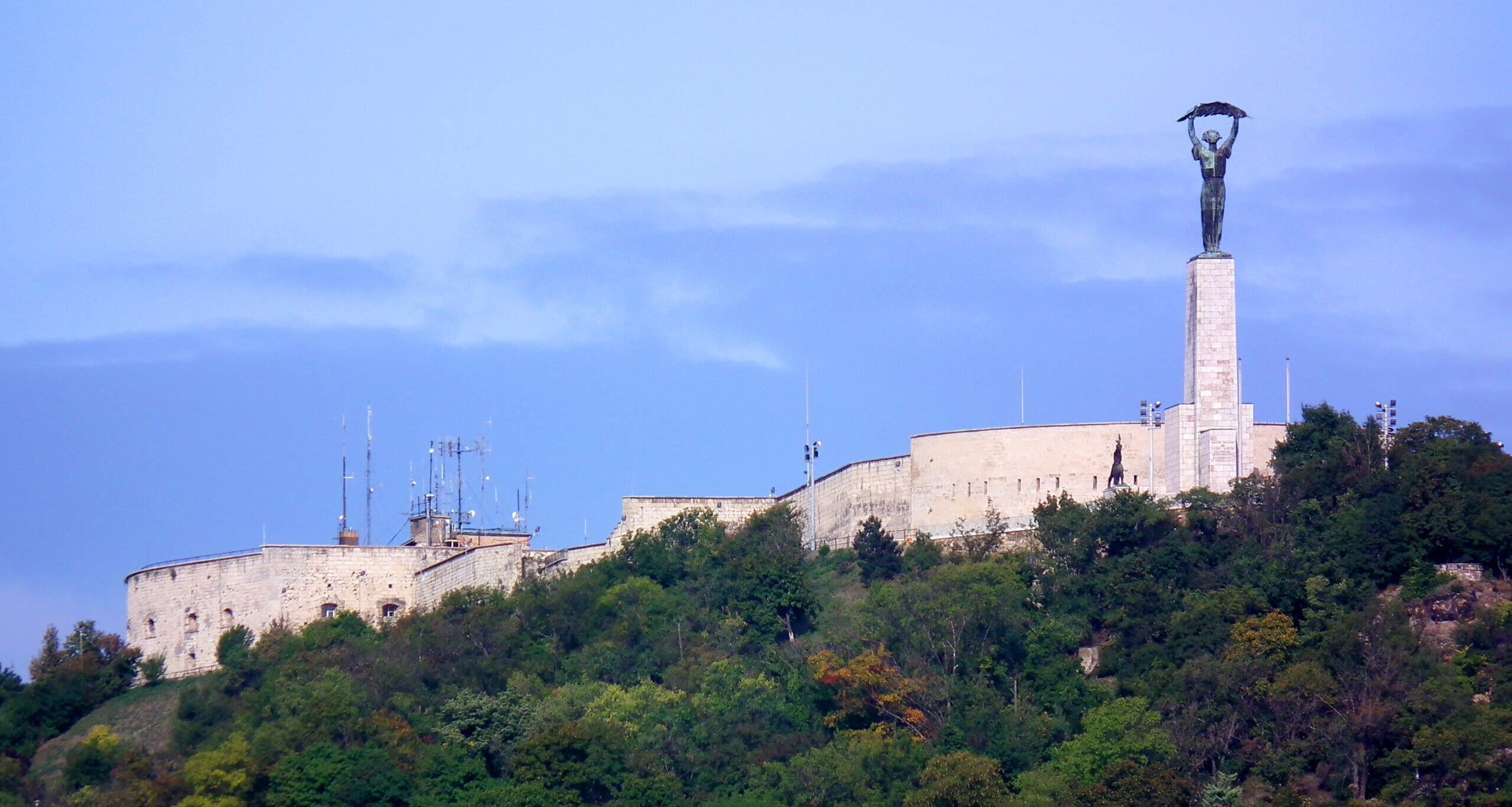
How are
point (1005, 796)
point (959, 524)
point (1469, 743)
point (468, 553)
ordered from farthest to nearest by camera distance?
1. point (468, 553)
2. point (959, 524)
3. point (1005, 796)
4. point (1469, 743)

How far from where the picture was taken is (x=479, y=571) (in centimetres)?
5859

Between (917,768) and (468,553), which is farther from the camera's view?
(468,553)

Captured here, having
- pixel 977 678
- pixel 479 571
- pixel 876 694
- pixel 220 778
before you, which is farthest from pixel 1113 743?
pixel 479 571

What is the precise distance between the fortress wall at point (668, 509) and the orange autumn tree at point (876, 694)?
422 inches

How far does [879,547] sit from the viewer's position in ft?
169

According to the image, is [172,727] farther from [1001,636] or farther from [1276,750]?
[1276,750]

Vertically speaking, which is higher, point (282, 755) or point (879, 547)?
point (879, 547)

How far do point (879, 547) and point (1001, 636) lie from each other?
494cm

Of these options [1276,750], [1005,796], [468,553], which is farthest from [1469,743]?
[468,553]

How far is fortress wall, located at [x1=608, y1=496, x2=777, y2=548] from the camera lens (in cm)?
5756

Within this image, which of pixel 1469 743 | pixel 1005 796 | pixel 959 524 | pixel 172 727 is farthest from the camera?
pixel 172 727

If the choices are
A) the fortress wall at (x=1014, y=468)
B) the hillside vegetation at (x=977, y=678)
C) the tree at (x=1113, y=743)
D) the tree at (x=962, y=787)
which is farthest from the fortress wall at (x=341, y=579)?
the tree at (x=1113, y=743)

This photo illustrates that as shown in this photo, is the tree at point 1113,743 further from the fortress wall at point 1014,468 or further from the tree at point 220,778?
the tree at point 220,778

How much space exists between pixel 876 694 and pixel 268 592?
18601mm
